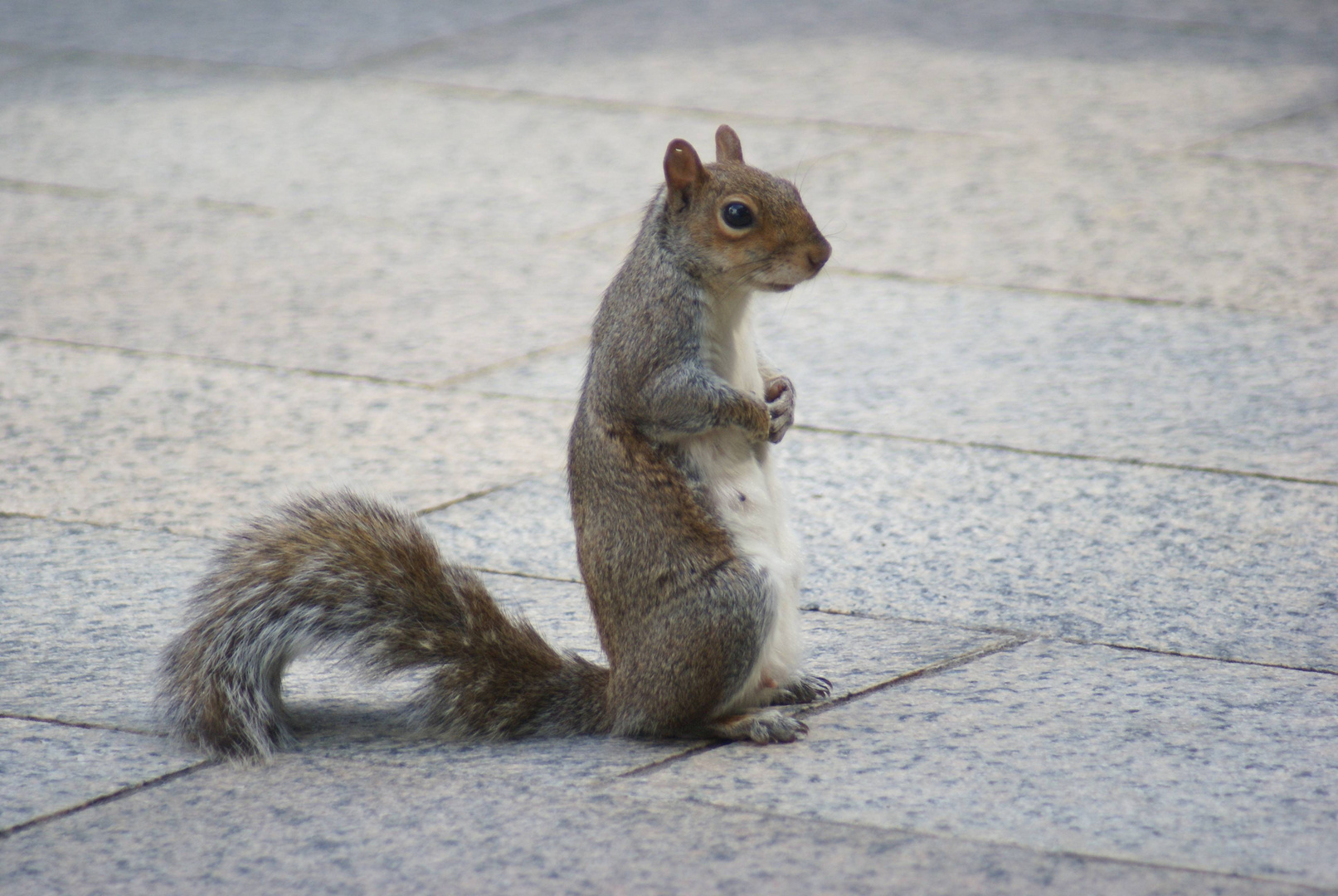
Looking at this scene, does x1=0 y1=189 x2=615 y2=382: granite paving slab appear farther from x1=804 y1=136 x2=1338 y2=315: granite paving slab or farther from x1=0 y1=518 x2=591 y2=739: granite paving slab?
x1=0 y1=518 x2=591 y2=739: granite paving slab

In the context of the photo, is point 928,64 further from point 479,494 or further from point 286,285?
point 479,494

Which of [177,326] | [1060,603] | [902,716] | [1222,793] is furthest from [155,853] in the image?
[177,326]

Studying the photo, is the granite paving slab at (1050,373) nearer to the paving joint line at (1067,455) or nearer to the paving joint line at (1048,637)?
the paving joint line at (1067,455)

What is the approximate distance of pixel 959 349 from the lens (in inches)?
245

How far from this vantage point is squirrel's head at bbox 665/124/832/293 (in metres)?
3.40

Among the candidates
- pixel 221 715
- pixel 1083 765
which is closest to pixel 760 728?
pixel 1083 765

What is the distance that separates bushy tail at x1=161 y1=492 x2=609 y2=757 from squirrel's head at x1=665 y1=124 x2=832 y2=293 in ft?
2.55

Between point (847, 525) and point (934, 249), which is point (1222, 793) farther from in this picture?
point (934, 249)

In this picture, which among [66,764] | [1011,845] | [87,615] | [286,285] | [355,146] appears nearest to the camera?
[1011,845]

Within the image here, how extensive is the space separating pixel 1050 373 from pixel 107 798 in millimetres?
3654

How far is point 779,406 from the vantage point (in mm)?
3576

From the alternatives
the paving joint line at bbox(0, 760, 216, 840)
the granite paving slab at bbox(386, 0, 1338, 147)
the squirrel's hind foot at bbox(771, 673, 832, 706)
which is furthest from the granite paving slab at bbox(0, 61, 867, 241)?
the paving joint line at bbox(0, 760, 216, 840)

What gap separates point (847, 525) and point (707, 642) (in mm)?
1523

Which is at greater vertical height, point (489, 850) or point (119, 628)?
point (119, 628)
